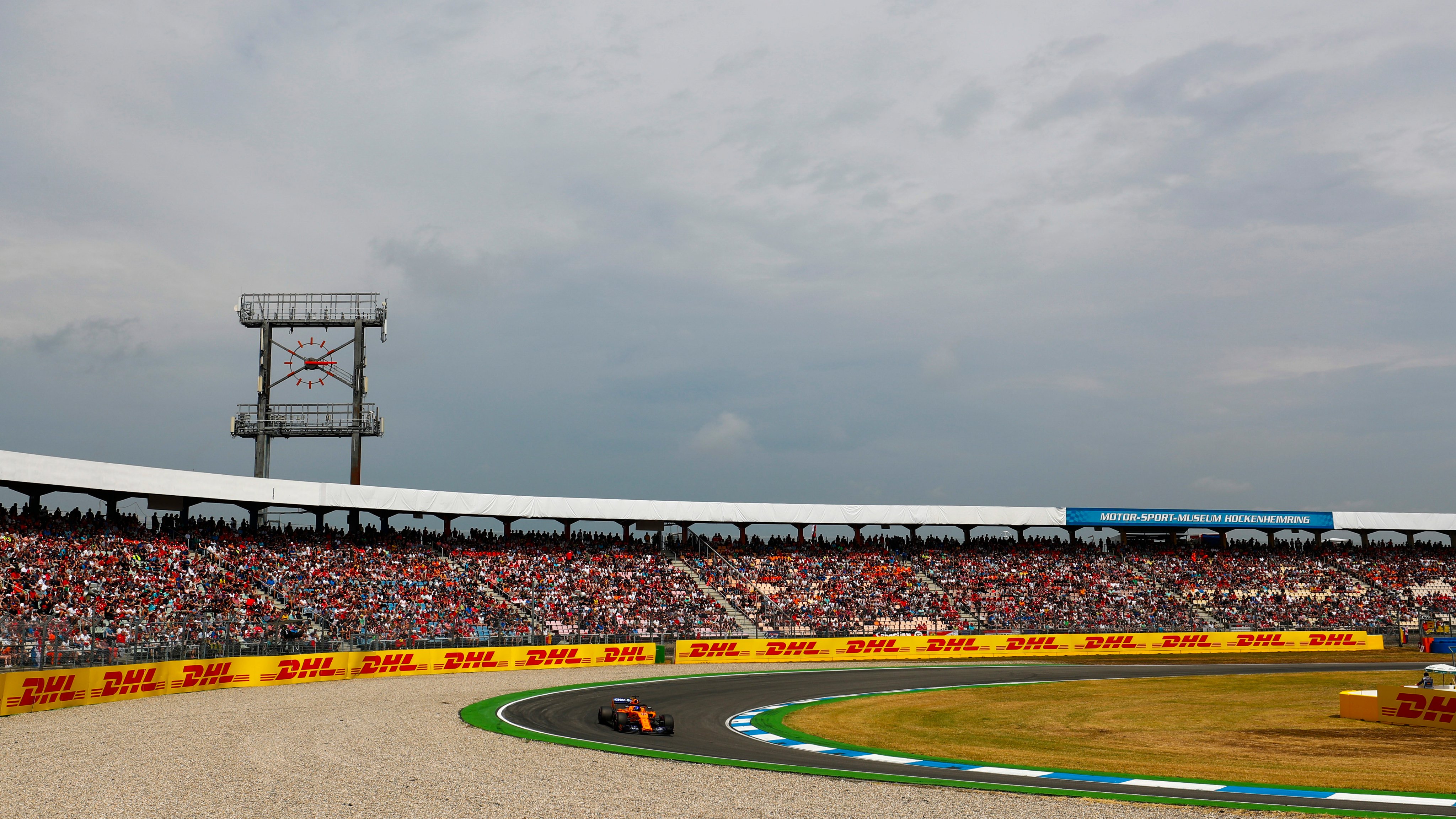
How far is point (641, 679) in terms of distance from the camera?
113ft

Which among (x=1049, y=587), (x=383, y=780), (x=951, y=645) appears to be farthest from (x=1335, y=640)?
(x=383, y=780)

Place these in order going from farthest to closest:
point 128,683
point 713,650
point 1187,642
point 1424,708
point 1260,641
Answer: point 1260,641
point 1187,642
point 713,650
point 128,683
point 1424,708

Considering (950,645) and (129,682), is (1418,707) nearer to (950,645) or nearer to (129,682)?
(950,645)

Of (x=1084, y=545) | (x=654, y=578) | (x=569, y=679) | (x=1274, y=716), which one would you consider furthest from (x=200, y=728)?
(x=1084, y=545)

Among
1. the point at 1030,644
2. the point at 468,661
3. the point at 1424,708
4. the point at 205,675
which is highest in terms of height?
the point at 1424,708

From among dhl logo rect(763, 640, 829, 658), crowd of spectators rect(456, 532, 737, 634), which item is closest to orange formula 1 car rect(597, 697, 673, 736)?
crowd of spectators rect(456, 532, 737, 634)

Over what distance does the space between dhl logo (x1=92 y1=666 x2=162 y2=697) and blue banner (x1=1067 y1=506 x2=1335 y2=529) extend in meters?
48.3

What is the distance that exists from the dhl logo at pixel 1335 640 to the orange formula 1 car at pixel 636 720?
132 feet

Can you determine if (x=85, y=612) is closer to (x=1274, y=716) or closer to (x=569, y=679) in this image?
(x=569, y=679)

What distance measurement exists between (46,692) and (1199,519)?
58.2m

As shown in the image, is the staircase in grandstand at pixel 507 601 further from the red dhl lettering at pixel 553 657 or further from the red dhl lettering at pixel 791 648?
the red dhl lettering at pixel 791 648

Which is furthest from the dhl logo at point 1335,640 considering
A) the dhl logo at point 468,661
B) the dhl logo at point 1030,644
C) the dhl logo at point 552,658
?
the dhl logo at point 468,661

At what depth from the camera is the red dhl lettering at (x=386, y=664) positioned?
3472 cm

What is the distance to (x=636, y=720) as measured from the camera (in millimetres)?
21125
